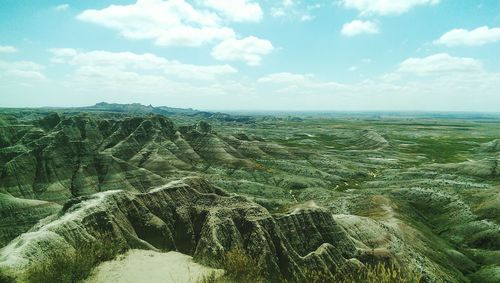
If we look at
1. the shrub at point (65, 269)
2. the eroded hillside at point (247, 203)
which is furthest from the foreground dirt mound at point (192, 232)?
the shrub at point (65, 269)

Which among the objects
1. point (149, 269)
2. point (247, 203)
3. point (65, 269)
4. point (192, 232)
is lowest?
point (192, 232)

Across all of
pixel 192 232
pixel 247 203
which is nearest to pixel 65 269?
pixel 192 232

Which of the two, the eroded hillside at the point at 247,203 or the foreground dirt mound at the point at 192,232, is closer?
the foreground dirt mound at the point at 192,232

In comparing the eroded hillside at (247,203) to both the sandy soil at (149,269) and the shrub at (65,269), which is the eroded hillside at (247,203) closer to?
the shrub at (65,269)

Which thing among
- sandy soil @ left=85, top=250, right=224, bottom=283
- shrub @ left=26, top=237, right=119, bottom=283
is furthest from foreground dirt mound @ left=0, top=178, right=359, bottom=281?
sandy soil @ left=85, top=250, right=224, bottom=283

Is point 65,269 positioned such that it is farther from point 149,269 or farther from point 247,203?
point 247,203

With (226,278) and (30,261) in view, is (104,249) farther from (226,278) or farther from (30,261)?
(226,278)
